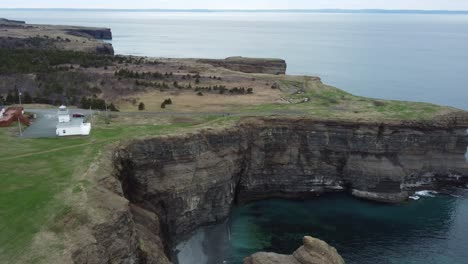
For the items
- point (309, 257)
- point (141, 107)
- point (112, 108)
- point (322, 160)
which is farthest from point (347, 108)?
point (309, 257)

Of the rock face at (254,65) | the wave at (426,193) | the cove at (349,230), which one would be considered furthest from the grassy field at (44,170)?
the rock face at (254,65)

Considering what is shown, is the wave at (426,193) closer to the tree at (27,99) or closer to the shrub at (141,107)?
the shrub at (141,107)

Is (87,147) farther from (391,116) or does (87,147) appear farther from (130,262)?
(391,116)

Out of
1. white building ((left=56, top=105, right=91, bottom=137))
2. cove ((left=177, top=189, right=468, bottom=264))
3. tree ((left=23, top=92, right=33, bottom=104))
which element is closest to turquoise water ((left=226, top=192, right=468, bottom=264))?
cove ((left=177, top=189, right=468, bottom=264))

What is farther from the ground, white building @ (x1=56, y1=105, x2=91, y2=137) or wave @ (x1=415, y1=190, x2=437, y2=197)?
white building @ (x1=56, y1=105, x2=91, y2=137)

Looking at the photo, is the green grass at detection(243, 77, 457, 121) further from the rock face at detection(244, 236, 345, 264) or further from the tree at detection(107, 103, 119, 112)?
the rock face at detection(244, 236, 345, 264)

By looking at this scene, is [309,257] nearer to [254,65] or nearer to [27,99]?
[27,99]
